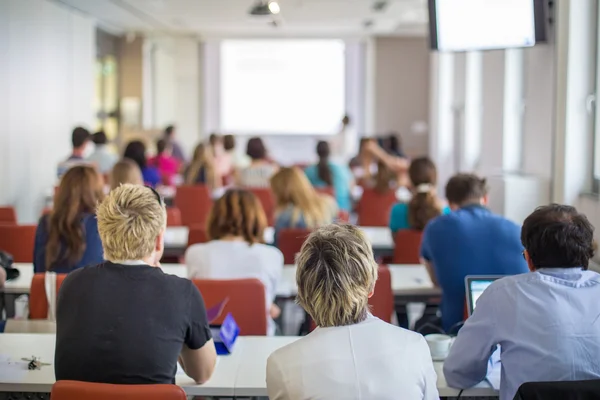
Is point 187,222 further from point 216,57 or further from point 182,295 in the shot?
point 216,57

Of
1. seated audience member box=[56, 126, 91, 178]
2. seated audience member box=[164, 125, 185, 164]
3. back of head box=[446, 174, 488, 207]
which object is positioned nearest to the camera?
back of head box=[446, 174, 488, 207]

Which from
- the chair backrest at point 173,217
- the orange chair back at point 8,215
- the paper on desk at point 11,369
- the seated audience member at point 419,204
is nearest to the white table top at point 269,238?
the chair backrest at point 173,217

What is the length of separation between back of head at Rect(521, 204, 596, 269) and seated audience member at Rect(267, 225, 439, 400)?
69 centimetres

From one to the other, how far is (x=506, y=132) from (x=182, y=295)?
233 inches

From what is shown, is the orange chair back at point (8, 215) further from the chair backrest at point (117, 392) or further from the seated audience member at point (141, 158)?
the chair backrest at point (117, 392)

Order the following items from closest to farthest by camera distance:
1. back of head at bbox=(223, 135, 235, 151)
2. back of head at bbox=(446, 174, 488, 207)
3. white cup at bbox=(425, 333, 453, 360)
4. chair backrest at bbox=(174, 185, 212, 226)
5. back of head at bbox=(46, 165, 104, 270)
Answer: white cup at bbox=(425, 333, 453, 360), back of head at bbox=(46, 165, 104, 270), back of head at bbox=(446, 174, 488, 207), chair backrest at bbox=(174, 185, 212, 226), back of head at bbox=(223, 135, 235, 151)

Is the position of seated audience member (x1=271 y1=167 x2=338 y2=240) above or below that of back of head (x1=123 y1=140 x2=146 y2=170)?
below

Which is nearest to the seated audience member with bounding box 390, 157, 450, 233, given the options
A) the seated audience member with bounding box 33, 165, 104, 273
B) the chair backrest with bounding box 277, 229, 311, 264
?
the chair backrest with bounding box 277, 229, 311, 264

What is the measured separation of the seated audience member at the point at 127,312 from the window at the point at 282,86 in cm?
1340

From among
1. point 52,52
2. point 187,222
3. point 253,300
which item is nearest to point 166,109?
point 52,52

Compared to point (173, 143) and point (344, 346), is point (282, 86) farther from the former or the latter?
point (344, 346)

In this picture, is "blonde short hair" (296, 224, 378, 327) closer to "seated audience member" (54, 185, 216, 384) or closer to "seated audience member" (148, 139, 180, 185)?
"seated audience member" (54, 185, 216, 384)

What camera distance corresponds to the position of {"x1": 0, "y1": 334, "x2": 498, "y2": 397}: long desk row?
2.68 meters

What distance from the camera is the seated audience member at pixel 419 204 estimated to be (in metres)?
5.38
